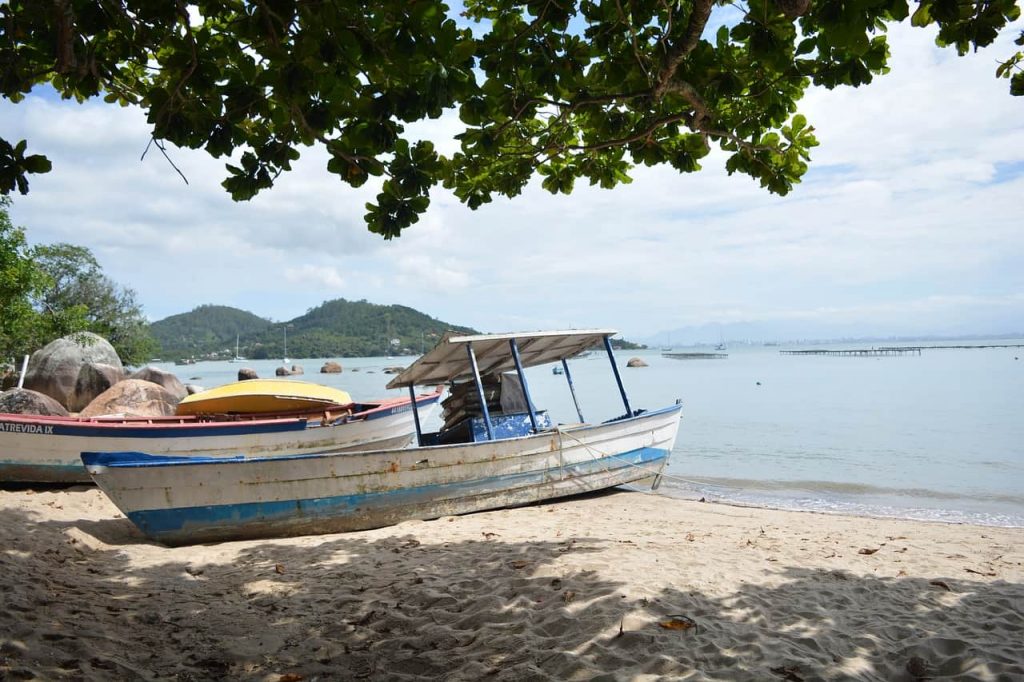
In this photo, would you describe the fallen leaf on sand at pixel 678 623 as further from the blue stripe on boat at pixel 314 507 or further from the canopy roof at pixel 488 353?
the canopy roof at pixel 488 353

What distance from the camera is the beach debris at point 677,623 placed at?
141 inches

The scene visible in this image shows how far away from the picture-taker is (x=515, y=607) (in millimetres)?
4164

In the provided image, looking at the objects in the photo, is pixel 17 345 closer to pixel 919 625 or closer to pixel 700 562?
pixel 700 562

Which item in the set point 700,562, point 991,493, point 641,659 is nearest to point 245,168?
point 641,659

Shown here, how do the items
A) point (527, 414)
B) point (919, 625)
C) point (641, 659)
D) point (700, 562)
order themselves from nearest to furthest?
point (641, 659)
point (919, 625)
point (700, 562)
point (527, 414)

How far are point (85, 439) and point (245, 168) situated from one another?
8316mm

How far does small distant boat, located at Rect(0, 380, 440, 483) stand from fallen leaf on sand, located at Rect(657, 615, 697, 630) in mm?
7978

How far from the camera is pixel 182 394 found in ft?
67.7

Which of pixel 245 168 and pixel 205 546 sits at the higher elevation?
pixel 245 168

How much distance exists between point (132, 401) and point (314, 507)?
39.3 feet

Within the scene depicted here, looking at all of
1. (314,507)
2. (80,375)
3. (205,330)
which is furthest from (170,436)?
(205,330)

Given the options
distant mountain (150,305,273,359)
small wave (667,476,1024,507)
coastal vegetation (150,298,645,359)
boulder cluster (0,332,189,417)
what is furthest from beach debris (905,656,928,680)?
A: distant mountain (150,305,273,359)

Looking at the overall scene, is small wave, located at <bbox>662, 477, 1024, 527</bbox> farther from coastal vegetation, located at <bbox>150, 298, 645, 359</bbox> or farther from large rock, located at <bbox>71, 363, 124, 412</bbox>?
coastal vegetation, located at <bbox>150, 298, 645, 359</bbox>

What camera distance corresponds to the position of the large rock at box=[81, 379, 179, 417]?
52.1ft
